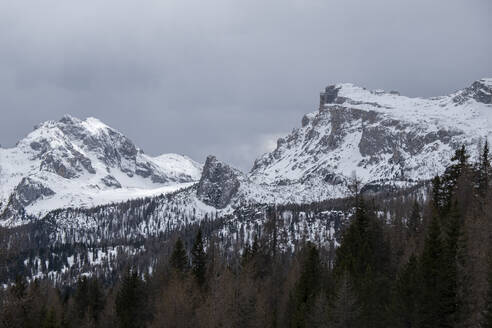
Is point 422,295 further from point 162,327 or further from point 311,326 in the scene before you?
point 162,327

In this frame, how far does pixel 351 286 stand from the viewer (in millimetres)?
55344

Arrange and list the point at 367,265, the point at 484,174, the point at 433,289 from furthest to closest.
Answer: the point at 484,174
the point at 367,265
the point at 433,289

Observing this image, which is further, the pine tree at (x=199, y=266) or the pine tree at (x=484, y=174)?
the pine tree at (x=199, y=266)

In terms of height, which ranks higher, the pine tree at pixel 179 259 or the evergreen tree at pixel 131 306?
the pine tree at pixel 179 259

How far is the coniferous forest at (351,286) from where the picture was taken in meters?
46.8

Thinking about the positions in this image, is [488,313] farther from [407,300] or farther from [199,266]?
[199,266]

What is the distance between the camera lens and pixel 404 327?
1903 inches

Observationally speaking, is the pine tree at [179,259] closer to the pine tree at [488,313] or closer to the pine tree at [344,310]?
the pine tree at [344,310]

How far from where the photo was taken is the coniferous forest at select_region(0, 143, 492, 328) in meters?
46.8

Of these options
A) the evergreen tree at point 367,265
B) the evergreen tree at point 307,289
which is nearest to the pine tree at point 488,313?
the evergreen tree at point 367,265

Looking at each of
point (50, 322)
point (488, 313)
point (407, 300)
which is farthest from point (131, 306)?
point (488, 313)

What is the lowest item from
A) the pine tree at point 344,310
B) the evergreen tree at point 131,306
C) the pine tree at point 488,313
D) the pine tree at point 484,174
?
the evergreen tree at point 131,306

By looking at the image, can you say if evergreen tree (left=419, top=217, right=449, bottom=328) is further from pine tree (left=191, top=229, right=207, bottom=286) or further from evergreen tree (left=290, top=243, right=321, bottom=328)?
pine tree (left=191, top=229, right=207, bottom=286)

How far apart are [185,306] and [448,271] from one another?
28.6m
